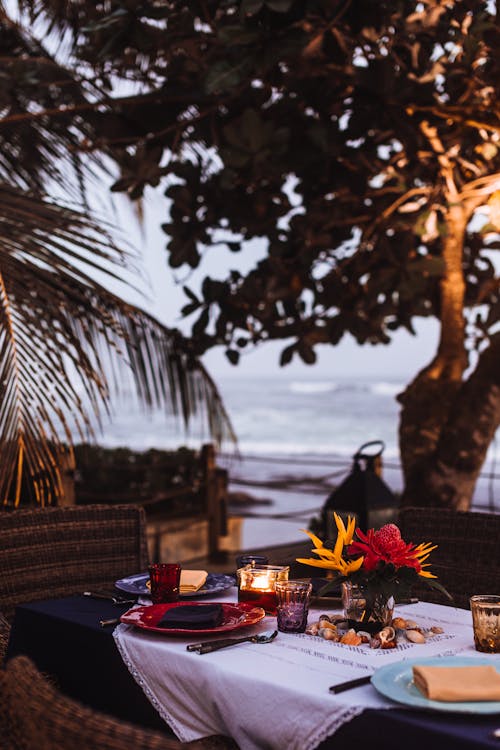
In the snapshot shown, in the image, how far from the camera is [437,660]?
5.33 ft

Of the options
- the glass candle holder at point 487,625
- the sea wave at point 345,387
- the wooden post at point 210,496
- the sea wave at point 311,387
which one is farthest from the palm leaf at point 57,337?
the sea wave at point 311,387

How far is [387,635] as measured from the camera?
1770 millimetres

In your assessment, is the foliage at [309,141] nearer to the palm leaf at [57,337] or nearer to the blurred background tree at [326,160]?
the blurred background tree at [326,160]

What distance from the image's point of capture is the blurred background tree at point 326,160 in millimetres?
3305

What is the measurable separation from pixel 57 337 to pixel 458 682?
1.91 meters

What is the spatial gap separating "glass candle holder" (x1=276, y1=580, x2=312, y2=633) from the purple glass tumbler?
1.02 ft

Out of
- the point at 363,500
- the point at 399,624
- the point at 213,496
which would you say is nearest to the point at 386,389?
the point at 213,496

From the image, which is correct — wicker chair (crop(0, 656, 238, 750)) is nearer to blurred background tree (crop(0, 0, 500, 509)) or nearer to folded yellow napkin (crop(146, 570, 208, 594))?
folded yellow napkin (crop(146, 570, 208, 594))

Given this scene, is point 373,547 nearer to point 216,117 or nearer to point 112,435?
point 216,117

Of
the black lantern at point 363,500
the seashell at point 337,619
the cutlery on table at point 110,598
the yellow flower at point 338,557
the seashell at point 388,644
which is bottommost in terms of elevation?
the seashell at point 388,644

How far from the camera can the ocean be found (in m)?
13.0

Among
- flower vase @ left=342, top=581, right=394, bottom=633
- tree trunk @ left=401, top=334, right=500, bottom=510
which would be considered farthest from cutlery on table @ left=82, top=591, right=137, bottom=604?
tree trunk @ left=401, top=334, right=500, bottom=510

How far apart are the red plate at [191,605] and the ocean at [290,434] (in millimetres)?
6274

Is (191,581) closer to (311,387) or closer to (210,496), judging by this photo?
(210,496)
